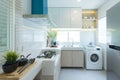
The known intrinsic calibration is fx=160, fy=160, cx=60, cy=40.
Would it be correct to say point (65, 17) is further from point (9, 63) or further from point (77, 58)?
point (9, 63)

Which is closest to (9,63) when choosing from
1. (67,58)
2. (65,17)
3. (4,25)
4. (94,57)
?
(4,25)

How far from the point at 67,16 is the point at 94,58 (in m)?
2.08

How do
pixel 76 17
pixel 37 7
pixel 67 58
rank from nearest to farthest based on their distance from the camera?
pixel 37 7
pixel 67 58
pixel 76 17

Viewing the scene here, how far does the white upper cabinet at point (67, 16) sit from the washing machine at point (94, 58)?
1.21 meters

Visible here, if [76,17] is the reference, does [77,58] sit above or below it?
below

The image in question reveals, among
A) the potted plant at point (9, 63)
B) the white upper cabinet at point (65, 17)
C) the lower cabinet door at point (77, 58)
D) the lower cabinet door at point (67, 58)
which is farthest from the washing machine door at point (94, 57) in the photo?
the potted plant at point (9, 63)

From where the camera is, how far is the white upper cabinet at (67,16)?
676 cm

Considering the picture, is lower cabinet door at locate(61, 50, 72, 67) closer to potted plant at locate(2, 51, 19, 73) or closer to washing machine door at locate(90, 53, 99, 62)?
washing machine door at locate(90, 53, 99, 62)

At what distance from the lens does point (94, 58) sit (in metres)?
6.30

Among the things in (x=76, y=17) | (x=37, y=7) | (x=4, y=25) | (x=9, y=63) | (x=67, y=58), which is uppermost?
(x=76, y=17)

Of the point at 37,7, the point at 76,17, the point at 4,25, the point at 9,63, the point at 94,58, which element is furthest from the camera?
the point at 76,17

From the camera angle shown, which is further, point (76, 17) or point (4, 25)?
point (76, 17)

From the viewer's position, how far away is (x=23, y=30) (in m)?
2.93

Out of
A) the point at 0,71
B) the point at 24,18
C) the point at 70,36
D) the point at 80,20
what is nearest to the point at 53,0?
the point at 80,20
